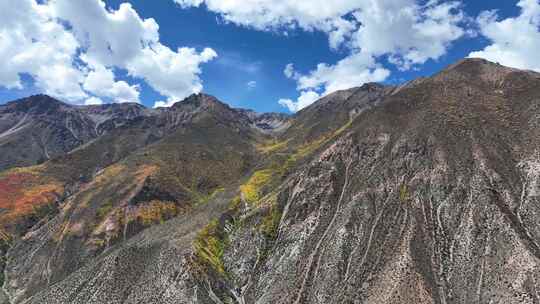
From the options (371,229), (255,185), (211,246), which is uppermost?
(255,185)

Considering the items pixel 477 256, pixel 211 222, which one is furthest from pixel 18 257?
pixel 477 256

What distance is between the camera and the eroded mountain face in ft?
294

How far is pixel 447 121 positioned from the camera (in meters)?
125

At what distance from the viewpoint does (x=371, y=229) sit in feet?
338

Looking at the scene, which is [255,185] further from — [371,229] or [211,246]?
[371,229]

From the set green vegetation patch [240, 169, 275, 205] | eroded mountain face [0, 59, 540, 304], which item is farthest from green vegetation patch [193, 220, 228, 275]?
green vegetation patch [240, 169, 275, 205]

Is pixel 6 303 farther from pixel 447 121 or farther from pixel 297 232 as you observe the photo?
pixel 447 121

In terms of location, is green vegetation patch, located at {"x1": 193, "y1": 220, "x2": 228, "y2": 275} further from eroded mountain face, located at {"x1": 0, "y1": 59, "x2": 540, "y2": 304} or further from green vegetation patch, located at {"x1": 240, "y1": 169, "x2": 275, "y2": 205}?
green vegetation patch, located at {"x1": 240, "y1": 169, "x2": 275, "y2": 205}

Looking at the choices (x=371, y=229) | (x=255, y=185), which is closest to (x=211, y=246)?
(x=255, y=185)

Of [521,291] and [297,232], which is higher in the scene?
[297,232]

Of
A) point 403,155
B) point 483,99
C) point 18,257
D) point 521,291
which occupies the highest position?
point 483,99

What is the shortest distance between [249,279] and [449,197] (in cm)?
5453

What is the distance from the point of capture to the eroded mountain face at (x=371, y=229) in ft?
294

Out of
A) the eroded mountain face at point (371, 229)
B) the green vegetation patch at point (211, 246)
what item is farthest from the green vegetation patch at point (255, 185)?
the green vegetation patch at point (211, 246)
